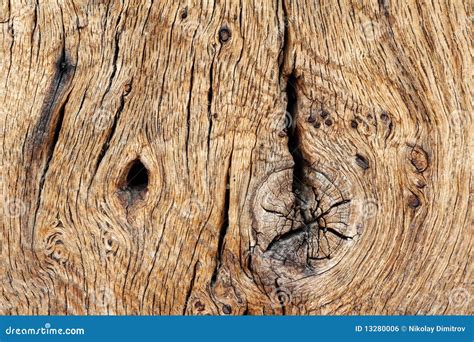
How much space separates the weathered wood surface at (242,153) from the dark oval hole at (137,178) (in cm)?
2

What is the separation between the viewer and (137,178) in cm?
304

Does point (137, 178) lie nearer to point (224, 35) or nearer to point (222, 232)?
point (222, 232)

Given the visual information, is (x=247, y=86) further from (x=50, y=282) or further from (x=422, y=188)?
(x=50, y=282)

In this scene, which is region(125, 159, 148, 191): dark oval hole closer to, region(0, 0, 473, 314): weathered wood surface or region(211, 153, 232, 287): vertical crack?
region(0, 0, 473, 314): weathered wood surface

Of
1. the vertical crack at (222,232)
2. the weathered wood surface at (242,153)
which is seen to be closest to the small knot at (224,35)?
the weathered wood surface at (242,153)

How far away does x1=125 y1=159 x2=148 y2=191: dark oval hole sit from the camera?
3.01 m

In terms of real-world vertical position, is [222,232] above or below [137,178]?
below

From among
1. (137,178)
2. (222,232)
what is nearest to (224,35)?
(137,178)

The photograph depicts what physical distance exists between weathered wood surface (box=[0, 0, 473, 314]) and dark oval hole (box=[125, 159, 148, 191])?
0.02m

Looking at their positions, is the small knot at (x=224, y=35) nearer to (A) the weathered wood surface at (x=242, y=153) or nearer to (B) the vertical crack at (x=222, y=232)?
(A) the weathered wood surface at (x=242, y=153)

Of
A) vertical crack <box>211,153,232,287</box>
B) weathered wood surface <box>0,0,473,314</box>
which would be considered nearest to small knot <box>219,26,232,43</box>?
weathered wood surface <box>0,0,473,314</box>

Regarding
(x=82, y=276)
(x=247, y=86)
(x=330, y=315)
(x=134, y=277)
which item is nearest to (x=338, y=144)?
(x=247, y=86)

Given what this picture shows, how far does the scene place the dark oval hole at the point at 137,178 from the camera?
9.86 feet

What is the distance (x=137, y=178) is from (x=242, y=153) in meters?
0.53
